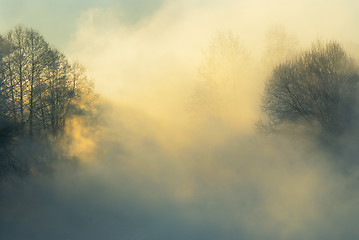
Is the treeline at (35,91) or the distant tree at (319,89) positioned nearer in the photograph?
the treeline at (35,91)

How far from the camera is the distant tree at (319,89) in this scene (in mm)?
26641

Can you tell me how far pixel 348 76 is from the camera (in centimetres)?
2667

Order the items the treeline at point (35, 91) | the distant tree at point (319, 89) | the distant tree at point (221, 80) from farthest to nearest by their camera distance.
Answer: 1. the distant tree at point (221, 80)
2. the distant tree at point (319, 89)
3. the treeline at point (35, 91)

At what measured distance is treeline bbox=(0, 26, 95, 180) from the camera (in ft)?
70.7

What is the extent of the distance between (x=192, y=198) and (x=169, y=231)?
5.04 m

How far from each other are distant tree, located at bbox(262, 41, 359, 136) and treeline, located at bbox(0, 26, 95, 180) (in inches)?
687

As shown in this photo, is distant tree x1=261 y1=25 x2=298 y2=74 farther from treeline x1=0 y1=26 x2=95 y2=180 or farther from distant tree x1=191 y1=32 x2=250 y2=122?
treeline x1=0 y1=26 x2=95 y2=180

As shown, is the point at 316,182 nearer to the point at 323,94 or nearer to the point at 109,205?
the point at 323,94

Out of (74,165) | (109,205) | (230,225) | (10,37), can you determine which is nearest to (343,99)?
(230,225)

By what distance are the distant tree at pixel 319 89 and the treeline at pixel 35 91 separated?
57.3ft

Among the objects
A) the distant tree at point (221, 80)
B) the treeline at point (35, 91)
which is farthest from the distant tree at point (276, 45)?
the treeline at point (35, 91)

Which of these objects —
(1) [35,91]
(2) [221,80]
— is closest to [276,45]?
(2) [221,80]

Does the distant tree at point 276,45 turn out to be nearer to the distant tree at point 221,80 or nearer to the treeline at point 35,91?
the distant tree at point 221,80

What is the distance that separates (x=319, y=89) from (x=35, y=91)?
21138 mm
